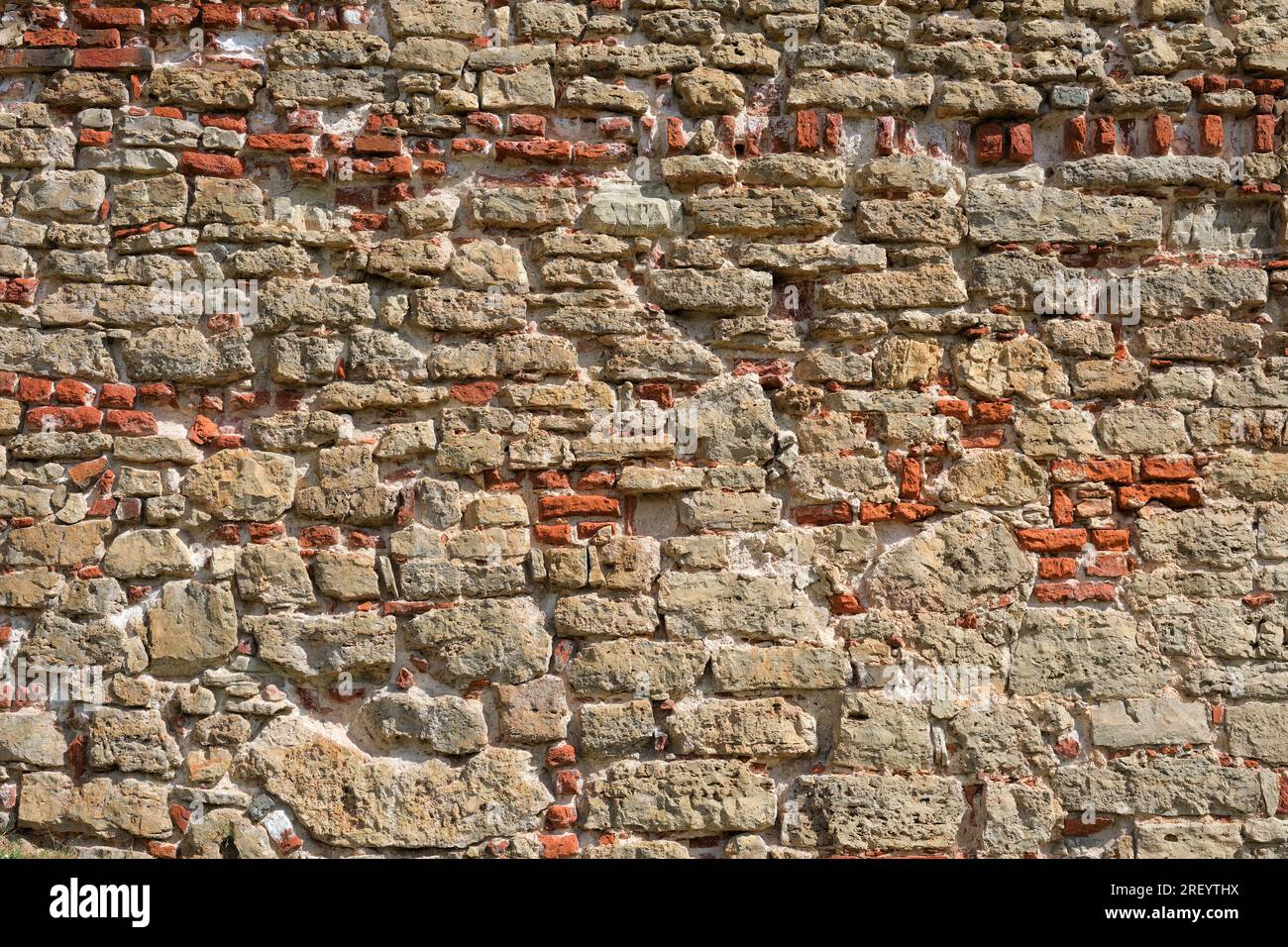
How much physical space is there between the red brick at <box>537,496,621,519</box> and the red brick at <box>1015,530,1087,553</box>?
1.23 meters

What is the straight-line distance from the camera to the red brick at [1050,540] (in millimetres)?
3301

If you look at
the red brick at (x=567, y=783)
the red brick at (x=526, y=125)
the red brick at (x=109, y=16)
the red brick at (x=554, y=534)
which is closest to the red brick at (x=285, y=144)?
the red brick at (x=109, y=16)

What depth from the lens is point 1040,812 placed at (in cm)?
319

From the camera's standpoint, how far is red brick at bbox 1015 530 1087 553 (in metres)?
3.30

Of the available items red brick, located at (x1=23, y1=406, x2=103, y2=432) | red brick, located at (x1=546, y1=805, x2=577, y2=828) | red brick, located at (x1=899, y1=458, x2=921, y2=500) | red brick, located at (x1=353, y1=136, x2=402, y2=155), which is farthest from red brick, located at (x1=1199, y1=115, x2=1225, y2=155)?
red brick, located at (x1=23, y1=406, x2=103, y2=432)

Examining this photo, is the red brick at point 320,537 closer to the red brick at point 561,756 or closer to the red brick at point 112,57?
the red brick at point 561,756

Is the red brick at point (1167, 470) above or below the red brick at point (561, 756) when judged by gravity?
above

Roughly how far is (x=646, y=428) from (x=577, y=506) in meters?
0.31

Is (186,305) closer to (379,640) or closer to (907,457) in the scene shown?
(379,640)

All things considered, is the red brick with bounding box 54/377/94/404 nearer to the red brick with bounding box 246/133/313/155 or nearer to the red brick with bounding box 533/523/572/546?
the red brick with bounding box 246/133/313/155

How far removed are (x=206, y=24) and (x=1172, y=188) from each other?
9.94 ft

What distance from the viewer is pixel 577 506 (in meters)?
3.25

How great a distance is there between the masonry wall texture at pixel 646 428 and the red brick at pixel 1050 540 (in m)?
0.02

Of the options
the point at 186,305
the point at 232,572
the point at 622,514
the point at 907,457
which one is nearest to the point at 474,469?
the point at 622,514
